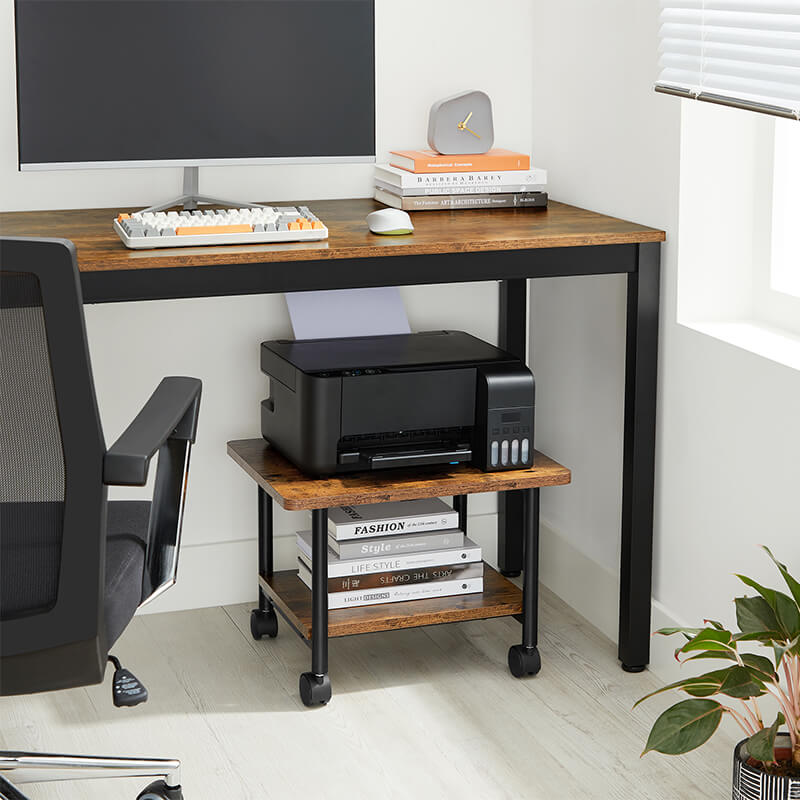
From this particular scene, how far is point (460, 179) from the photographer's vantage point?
2.78 meters

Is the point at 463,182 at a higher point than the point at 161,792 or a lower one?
higher

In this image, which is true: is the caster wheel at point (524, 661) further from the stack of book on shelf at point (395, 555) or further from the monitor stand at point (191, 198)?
the monitor stand at point (191, 198)

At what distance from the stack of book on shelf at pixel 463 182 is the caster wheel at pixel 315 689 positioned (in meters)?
1.03

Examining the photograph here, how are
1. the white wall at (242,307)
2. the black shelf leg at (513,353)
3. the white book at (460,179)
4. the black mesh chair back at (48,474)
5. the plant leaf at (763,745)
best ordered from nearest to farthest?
1. the black mesh chair back at (48,474)
2. the plant leaf at (763,745)
3. the white book at (460,179)
4. the white wall at (242,307)
5. the black shelf leg at (513,353)

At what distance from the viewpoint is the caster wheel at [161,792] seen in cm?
206

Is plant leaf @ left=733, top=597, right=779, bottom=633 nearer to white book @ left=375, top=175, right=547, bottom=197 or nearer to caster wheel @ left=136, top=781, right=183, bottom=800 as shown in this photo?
caster wheel @ left=136, top=781, right=183, bottom=800

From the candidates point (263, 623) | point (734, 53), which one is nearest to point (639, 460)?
point (734, 53)

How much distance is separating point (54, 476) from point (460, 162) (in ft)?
4.63

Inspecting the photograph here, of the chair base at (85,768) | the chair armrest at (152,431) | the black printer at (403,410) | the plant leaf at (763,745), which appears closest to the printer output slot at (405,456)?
the black printer at (403,410)

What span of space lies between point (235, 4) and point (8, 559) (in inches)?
52.9

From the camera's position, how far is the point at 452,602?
8.84 feet

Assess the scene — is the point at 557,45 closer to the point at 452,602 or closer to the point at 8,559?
the point at 452,602

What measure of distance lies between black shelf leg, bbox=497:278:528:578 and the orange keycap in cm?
97

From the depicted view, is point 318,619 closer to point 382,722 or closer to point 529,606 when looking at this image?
point 382,722
